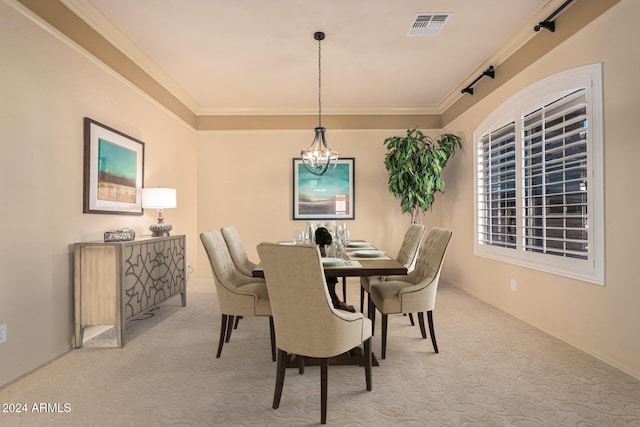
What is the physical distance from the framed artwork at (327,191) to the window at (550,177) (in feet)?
7.21

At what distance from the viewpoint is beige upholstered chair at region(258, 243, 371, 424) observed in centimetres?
178

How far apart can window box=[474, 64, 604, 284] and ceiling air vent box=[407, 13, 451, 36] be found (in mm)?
1095

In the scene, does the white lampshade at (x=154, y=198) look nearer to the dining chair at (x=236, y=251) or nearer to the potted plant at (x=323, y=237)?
the dining chair at (x=236, y=251)

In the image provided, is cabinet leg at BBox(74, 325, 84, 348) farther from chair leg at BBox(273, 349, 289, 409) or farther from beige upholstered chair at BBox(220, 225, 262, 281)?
chair leg at BBox(273, 349, 289, 409)

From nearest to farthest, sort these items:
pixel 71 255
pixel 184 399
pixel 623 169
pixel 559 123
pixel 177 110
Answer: pixel 184 399, pixel 623 169, pixel 71 255, pixel 559 123, pixel 177 110

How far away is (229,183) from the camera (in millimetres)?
5812

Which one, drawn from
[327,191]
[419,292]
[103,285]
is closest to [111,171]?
[103,285]

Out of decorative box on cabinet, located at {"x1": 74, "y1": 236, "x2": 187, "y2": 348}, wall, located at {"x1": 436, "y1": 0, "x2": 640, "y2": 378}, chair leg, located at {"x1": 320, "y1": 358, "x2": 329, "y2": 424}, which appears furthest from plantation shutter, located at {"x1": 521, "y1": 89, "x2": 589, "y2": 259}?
decorative box on cabinet, located at {"x1": 74, "y1": 236, "x2": 187, "y2": 348}

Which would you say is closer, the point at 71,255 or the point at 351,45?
the point at 71,255

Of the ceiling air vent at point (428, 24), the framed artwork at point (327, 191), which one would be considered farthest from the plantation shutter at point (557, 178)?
the framed artwork at point (327, 191)

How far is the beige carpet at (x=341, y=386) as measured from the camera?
1.89 meters

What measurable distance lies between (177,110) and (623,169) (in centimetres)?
506

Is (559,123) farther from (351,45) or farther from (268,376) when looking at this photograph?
(268,376)

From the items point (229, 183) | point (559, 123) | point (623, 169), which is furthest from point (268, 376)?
point (229, 183)
